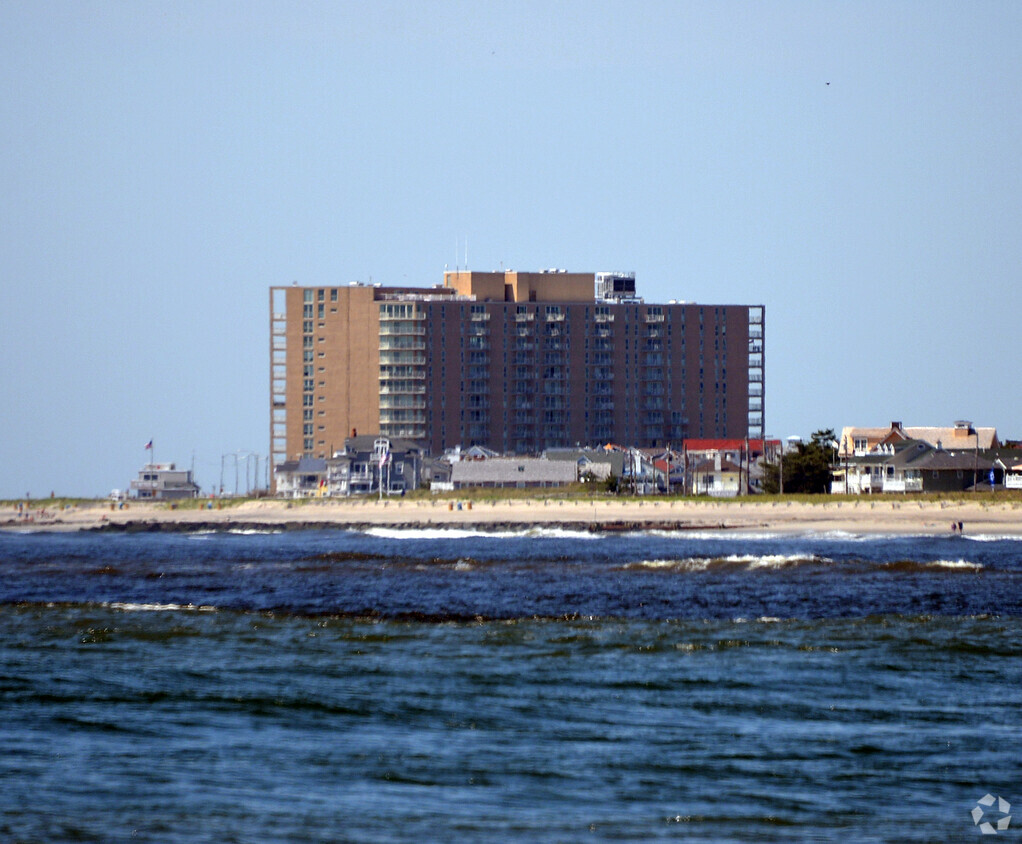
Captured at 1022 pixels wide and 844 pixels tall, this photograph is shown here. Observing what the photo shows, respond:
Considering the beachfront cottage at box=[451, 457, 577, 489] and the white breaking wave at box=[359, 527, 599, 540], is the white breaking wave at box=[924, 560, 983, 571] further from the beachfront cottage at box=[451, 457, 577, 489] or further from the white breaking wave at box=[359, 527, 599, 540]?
the beachfront cottage at box=[451, 457, 577, 489]

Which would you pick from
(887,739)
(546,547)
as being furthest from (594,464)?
(887,739)

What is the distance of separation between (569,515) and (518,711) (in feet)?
274

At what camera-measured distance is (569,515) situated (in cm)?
10469

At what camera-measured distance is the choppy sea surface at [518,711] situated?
48.2 feet

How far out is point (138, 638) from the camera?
31.8m

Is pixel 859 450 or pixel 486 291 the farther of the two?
pixel 486 291

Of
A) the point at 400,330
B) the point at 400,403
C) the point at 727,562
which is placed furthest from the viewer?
the point at 400,330

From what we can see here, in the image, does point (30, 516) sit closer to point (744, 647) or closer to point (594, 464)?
point (594, 464)

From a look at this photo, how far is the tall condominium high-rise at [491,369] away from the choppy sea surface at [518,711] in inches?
5709

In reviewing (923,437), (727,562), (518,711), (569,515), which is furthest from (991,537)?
(923,437)

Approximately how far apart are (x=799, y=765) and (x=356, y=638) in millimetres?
15798

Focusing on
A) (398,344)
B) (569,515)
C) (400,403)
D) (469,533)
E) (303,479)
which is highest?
(398,344)

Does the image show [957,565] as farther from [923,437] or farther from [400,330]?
[400,330]

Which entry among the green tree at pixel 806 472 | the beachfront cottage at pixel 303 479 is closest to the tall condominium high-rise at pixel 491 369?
the beachfront cottage at pixel 303 479
